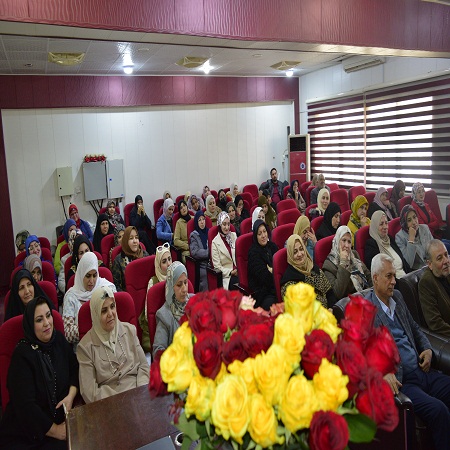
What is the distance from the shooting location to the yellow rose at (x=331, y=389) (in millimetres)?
1056

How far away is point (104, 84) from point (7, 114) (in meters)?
1.77

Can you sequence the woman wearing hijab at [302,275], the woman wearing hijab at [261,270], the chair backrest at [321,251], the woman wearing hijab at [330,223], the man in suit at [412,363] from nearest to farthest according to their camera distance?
the man in suit at [412,363], the woman wearing hijab at [302,275], the woman wearing hijab at [261,270], the chair backrest at [321,251], the woman wearing hijab at [330,223]

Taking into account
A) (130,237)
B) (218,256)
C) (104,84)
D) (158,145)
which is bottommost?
(218,256)

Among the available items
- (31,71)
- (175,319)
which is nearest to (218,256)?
(175,319)

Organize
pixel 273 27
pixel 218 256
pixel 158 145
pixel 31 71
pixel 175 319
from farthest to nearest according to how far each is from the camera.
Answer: pixel 158 145 < pixel 31 71 < pixel 218 256 < pixel 273 27 < pixel 175 319

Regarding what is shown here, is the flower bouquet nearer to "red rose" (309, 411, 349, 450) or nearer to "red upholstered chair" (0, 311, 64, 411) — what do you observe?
"red rose" (309, 411, 349, 450)

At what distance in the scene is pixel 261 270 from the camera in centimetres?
431

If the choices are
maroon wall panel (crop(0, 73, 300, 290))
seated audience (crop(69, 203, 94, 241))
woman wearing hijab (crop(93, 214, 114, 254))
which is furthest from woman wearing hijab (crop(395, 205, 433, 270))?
maroon wall panel (crop(0, 73, 300, 290))

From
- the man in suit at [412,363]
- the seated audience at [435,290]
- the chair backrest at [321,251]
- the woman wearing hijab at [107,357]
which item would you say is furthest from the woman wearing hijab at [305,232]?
the woman wearing hijab at [107,357]

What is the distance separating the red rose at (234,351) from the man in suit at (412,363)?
5.43ft

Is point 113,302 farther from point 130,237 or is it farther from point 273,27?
point 273,27

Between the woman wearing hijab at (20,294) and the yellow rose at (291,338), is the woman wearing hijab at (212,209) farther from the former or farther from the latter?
the yellow rose at (291,338)

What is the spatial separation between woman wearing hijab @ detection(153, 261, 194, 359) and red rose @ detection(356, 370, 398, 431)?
197 cm

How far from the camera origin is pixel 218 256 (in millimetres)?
5293
